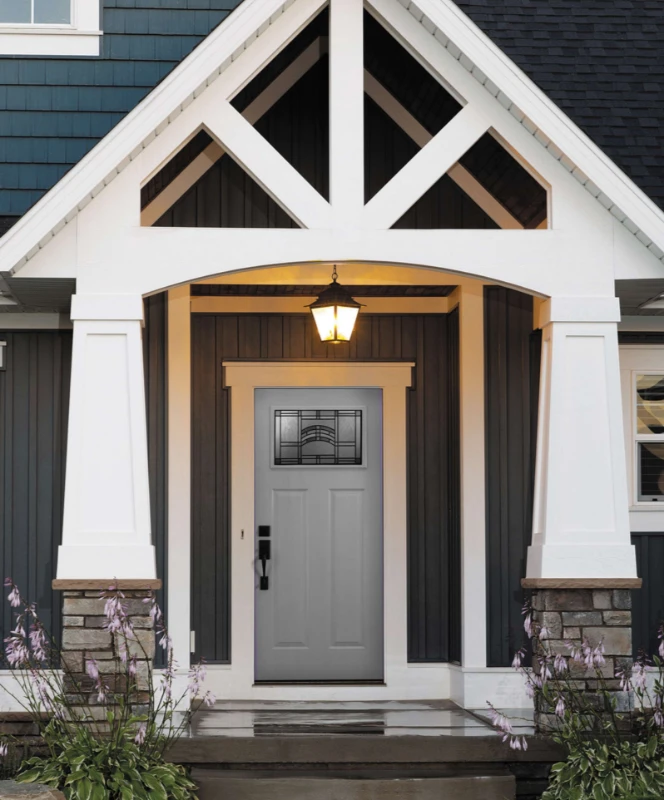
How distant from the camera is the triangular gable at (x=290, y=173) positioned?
Answer: 617 centimetres

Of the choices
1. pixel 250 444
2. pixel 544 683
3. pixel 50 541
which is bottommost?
pixel 544 683

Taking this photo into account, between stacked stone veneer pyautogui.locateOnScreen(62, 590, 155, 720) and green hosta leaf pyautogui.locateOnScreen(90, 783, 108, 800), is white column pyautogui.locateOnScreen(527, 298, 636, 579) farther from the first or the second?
green hosta leaf pyautogui.locateOnScreen(90, 783, 108, 800)

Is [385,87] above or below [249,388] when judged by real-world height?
above

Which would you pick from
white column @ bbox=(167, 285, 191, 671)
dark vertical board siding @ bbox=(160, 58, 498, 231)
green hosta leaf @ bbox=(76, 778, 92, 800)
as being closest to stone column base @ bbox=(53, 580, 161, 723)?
green hosta leaf @ bbox=(76, 778, 92, 800)

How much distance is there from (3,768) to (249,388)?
3.14 m

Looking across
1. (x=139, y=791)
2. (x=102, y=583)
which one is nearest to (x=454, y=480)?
(x=102, y=583)

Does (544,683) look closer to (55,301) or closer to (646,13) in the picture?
(55,301)

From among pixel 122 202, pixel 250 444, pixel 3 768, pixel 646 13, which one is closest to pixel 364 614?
pixel 250 444

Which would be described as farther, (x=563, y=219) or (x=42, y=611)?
(x=42, y=611)

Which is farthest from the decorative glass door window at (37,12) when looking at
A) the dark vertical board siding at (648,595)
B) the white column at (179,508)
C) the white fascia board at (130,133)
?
the dark vertical board siding at (648,595)

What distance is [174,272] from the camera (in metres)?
6.48

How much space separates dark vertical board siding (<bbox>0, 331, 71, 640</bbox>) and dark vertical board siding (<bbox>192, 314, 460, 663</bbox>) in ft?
3.25

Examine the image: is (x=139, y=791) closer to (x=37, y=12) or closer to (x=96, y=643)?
(x=96, y=643)

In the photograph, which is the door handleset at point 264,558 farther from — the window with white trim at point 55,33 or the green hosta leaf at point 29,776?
the window with white trim at point 55,33
